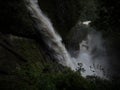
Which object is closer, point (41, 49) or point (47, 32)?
point (41, 49)

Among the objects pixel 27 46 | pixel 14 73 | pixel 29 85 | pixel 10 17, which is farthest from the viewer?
pixel 27 46

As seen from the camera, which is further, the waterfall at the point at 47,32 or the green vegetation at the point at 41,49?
the waterfall at the point at 47,32

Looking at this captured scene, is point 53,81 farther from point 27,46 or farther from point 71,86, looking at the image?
point 27,46

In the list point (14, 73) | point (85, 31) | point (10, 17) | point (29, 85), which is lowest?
point (29, 85)

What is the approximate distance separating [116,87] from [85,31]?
1715 centimetres

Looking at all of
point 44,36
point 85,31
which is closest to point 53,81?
point 44,36

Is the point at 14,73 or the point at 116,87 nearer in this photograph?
the point at 116,87

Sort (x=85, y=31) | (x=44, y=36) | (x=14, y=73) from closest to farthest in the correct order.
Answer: (x=14, y=73), (x=44, y=36), (x=85, y=31)

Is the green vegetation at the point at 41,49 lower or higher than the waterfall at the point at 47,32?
lower

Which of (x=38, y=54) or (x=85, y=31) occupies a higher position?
(x=85, y=31)

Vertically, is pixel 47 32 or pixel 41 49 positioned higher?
pixel 47 32

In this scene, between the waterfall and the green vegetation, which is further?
the waterfall

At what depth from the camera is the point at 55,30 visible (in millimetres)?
14734

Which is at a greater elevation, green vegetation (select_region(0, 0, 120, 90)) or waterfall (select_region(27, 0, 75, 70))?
waterfall (select_region(27, 0, 75, 70))
